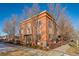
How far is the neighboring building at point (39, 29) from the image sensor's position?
218 inches

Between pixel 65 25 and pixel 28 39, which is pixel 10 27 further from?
pixel 65 25

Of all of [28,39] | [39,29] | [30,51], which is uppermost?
[39,29]

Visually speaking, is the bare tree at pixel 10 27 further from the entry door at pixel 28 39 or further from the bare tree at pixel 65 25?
the bare tree at pixel 65 25

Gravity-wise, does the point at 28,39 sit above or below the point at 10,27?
below

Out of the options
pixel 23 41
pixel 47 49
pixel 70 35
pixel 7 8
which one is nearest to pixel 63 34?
pixel 70 35

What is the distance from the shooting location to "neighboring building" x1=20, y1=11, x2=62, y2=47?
18.1ft

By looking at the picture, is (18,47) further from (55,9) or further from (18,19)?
(55,9)

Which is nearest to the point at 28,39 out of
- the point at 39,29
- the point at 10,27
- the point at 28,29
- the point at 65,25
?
the point at 28,29

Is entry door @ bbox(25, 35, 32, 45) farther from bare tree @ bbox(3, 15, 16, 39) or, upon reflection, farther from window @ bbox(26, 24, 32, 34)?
bare tree @ bbox(3, 15, 16, 39)

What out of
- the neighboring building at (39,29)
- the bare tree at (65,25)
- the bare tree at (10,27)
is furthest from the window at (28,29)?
the bare tree at (65,25)

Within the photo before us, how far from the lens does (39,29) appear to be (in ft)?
18.3

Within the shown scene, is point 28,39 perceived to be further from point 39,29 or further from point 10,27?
point 10,27

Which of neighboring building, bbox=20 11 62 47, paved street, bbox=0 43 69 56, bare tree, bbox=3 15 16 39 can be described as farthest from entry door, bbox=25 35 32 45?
bare tree, bbox=3 15 16 39

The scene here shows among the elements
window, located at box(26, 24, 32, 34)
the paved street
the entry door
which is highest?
window, located at box(26, 24, 32, 34)
